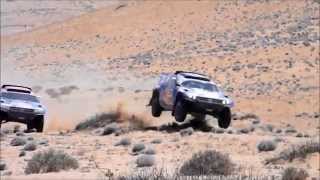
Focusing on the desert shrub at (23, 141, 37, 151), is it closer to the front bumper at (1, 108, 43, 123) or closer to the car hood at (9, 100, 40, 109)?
the car hood at (9, 100, 40, 109)

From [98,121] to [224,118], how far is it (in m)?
22.9

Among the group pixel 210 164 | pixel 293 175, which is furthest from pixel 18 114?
pixel 210 164

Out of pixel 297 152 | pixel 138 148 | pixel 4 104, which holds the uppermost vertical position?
pixel 4 104

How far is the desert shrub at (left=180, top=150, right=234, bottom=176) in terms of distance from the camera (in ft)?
85.4

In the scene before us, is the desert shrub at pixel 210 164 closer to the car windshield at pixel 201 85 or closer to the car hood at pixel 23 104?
the car windshield at pixel 201 85

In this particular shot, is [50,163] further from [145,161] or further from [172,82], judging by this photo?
[172,82]

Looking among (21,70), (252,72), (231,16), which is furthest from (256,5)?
(21,70)

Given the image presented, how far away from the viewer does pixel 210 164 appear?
2694 cm

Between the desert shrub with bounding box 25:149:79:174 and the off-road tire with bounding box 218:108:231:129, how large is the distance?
8.92 meters

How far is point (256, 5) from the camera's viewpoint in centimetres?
9869

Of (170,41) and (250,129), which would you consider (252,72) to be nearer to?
(170,41)

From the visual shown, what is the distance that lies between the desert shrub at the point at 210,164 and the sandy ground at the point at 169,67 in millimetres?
2247

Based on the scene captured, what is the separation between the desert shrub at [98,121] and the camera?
41156 millimetres

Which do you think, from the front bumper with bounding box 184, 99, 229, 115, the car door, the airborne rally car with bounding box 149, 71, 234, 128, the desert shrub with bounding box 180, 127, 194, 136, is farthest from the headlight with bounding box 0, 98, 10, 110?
the desert shrub with bounding box 180, 127, 194, 136
